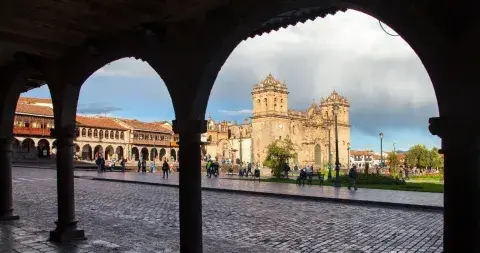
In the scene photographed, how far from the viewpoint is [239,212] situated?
13.5m

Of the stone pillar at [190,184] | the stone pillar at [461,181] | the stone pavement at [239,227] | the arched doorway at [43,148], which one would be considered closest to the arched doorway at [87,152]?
the arched doorway at [43,148]

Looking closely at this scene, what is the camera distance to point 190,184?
244 inches

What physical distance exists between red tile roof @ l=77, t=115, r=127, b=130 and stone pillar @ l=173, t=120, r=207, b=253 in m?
65.0

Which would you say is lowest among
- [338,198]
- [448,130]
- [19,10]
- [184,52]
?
[338,198]

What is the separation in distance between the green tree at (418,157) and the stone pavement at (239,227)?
69.6 metres

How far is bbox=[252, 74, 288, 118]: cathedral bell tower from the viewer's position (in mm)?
84812

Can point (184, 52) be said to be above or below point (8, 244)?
above

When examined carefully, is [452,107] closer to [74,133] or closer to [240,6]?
[240,6]

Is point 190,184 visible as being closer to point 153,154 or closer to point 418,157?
point 153,154

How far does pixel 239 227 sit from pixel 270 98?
2936 inches

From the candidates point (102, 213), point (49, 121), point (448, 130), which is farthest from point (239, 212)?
point (49, 121)

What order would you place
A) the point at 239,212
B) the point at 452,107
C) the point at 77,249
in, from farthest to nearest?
the point at 239,212 < the point at 77,249 < the point at 452,107

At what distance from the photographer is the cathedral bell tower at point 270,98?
278 ft

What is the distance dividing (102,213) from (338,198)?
336 inches
